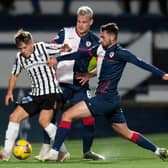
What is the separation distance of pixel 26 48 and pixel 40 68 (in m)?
0.31

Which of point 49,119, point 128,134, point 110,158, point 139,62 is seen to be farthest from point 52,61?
point 110,158

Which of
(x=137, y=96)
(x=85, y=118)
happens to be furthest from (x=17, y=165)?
(x=137, y=96)

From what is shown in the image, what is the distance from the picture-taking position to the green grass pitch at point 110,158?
403 inches

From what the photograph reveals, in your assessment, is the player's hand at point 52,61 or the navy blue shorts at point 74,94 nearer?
the player's hand at point 52,61

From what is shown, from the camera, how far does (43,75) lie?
1107 cm

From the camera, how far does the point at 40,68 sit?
434 inches

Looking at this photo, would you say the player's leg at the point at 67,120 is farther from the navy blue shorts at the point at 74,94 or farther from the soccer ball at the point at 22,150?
the navy blue shorts at the point at 74,94

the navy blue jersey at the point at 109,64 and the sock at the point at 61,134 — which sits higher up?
the navy blue jersey at the point at 109,64

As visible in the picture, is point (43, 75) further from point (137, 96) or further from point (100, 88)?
point (137, 96)

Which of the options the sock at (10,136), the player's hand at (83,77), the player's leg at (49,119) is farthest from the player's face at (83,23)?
the sock at (10,136)

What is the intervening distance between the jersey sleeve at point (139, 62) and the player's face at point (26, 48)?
1117 mm

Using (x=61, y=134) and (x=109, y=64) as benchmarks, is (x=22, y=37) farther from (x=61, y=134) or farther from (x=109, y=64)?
(x=61, y=134)

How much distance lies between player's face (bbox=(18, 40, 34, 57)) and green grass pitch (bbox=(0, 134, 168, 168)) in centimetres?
124

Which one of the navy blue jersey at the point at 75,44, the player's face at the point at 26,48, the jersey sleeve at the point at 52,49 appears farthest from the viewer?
the navy blue jersey at the point at 75,44
